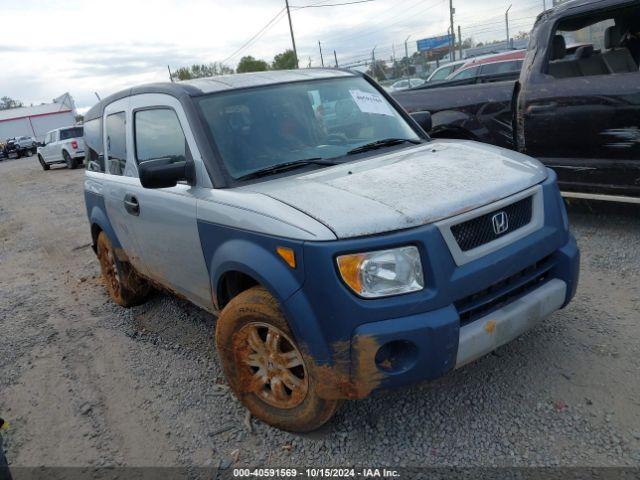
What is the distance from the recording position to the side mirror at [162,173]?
2.86 metres

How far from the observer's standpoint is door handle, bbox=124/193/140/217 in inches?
145

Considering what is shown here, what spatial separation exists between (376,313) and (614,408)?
1392 mm

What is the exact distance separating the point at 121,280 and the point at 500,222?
11.1 ft

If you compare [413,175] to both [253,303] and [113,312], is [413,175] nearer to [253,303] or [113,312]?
[253,303]

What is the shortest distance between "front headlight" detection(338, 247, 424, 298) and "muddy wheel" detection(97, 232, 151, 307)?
9.69 feet

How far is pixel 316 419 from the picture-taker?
262 centimetres

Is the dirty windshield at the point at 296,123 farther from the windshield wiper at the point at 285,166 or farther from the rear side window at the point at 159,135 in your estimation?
the rear side window at the point at 159,135

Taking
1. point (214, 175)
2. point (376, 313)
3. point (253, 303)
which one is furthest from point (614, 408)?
point (214, 175)

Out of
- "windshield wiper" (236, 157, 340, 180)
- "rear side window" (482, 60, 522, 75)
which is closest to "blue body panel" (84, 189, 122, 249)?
"windshield wiper" (236, 157, 340, 180)

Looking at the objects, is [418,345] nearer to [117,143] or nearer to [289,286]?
[289,286]

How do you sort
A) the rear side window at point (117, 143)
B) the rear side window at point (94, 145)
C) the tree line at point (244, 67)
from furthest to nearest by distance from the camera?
the tree line at point (244, 67) → the rear side window at point (94, 145) → the rear side window at point (117, 143)

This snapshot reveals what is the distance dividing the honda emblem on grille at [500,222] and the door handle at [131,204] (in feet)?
7.71

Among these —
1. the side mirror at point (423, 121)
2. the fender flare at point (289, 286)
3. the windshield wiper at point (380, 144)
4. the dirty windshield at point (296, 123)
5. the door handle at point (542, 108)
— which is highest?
the dirty windshield at point (296, 123)

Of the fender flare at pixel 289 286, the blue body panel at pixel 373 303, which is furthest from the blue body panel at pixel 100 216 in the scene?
the blue body panel at pixel 373 303
